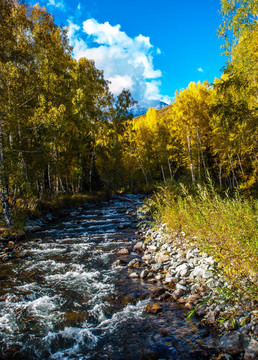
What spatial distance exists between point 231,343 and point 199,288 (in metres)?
1.65

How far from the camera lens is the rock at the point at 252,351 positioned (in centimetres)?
302

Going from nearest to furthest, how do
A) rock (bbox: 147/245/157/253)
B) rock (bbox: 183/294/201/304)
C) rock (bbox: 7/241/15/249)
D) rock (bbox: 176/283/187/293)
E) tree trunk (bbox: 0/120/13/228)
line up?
1. rock (bbox: 183/294/201/304)
2. rock (bbox: 176/283/187/293)
3. rock (bbox: 147/245/157/253)
4. rock (bbox: 7/241/15/249)
5. tree trunk (bbox: 0/120/13/228)

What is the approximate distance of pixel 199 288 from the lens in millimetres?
4992

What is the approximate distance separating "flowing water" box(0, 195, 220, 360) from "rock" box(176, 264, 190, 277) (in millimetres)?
763

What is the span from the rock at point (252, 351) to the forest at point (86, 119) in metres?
3.78

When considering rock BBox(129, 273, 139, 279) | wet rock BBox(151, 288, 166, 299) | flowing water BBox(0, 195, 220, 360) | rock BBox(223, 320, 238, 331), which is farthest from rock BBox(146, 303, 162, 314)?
rock BBox(129, 273, 139, 279)

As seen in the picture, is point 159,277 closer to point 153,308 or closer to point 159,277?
point 159,277

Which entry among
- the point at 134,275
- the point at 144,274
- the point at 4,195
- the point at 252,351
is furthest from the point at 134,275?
→ the point at 4,195

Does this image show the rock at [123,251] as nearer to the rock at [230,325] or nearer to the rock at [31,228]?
the rock at [230,325]

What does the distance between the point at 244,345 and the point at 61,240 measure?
9.17m

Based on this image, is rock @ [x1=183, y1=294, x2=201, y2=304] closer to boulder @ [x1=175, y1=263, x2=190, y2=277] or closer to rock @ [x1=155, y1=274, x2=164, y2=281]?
boulder @ [x1=175, y1=263, x2=190, y2=277]

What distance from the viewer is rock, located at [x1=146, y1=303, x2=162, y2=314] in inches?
186

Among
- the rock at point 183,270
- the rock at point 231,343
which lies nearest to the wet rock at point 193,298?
the rock at point 183,270

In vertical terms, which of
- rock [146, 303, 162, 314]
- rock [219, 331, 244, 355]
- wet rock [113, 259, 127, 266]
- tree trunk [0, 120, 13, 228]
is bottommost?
rock [146, 303, 162, 314]
